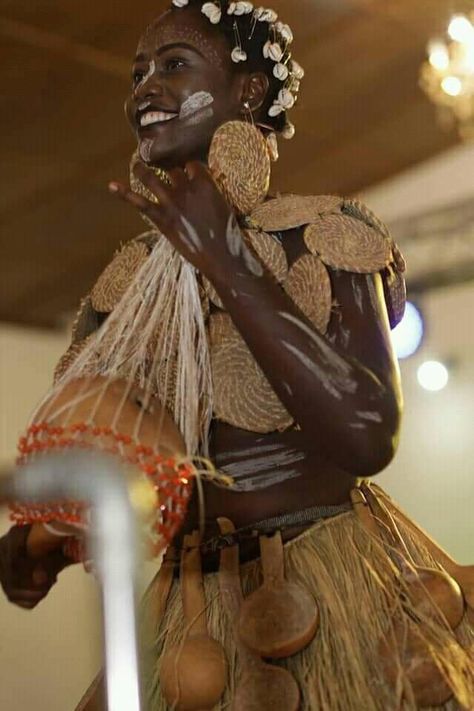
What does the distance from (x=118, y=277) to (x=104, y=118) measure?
2.64 metres

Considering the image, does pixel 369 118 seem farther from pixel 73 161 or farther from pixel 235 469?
pixel 235 469

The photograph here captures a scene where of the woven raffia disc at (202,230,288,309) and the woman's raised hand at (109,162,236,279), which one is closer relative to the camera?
the woman's raised hand at (109,162,236,279)

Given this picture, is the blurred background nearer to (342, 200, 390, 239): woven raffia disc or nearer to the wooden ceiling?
the wooden ceiling

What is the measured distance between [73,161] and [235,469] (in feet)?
9.92

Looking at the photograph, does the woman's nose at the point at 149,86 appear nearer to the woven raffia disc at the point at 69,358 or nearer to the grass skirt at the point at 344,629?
the woven raffia disc at the point at 69,358

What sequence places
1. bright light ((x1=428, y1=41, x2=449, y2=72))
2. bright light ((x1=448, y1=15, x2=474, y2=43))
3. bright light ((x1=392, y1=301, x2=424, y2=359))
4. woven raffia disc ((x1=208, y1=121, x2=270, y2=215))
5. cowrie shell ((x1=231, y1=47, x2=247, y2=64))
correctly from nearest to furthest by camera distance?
woven raffia disc ((x1=208, y1=121, x2=270, y2=215)), cowrie shell ((x1=231, y1=47, x2=247, y2=64)), bright light ((x1=448, y1=15, x2=474, y2=43)), bright light ((x1=428, y1=41, x2=449, y2=72)), bright light ((x1=392, y1=301, x2=424, y2=359))

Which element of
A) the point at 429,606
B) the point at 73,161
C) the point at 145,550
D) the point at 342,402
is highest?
the point at 73,161

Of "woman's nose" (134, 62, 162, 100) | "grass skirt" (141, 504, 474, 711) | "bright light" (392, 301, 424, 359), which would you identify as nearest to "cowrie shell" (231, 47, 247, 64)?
"woman's nose" (134, 62, 162, 100)

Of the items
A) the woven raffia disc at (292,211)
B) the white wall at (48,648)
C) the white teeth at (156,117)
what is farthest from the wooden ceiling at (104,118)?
the woven raffia disc at (292,211)

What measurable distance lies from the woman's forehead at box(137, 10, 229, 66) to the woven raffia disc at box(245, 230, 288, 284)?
9.8 inches

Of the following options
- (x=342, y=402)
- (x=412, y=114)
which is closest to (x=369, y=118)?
(x=412, y=114)

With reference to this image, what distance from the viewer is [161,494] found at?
3.84ft

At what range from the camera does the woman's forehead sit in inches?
57.8

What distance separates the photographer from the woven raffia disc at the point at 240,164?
1.38 m
